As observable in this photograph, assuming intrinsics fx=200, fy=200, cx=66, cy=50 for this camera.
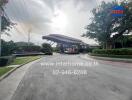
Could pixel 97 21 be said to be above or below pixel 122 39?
above

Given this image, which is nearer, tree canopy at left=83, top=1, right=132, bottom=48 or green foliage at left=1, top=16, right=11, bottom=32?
green foliage at left=1, top=16, right=11, bottom=32

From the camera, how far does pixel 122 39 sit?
145 feet

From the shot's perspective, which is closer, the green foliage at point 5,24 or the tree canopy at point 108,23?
the green foliage at point 5,24

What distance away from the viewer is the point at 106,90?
828 cm

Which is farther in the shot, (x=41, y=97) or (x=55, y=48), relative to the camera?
(x=55, y=48)

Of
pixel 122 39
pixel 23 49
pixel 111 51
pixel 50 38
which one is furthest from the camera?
pixel 50 38

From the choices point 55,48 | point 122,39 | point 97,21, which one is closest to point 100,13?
point 97,21

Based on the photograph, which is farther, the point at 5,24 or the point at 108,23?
the point at 108,23

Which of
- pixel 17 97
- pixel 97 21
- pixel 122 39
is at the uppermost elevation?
pixel 97 21

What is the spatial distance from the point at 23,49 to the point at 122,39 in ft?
82.1

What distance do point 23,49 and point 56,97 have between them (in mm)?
46354

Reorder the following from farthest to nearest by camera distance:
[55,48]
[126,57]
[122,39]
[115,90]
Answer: [55,48] < [122,39] < [126,57] < [115,90]

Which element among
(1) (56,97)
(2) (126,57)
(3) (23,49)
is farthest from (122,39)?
(1) (56,97)

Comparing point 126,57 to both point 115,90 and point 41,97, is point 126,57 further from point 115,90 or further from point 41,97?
point 41,97
